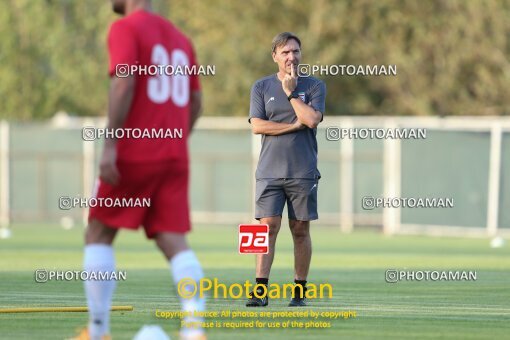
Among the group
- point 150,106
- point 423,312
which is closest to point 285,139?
point 423,312

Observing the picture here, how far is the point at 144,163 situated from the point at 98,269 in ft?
2.32

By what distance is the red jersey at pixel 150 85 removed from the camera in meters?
8.14

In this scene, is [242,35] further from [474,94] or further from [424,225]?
[424,225]

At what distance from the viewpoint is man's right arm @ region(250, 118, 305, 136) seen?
39.4 ft

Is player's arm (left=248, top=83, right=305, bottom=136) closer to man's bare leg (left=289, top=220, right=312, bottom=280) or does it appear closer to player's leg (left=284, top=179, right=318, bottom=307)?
player's leg (left=284, top=179, right=318, bottom=307)

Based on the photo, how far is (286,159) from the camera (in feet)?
39.9

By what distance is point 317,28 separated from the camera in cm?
4100

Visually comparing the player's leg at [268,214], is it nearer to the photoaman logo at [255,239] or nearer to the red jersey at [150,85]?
the photoaman logo at [255,239]

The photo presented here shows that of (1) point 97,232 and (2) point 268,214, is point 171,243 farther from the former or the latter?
(2) point 268,214

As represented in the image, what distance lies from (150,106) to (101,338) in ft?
4.74

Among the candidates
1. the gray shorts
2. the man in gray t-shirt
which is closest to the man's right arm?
the man in gray t-shirt

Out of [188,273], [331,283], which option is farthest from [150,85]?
[331,283]

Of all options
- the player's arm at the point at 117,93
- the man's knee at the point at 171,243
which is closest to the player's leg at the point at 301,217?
the man's knee at the point at 171,243

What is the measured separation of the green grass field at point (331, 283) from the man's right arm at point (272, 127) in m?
1.53
